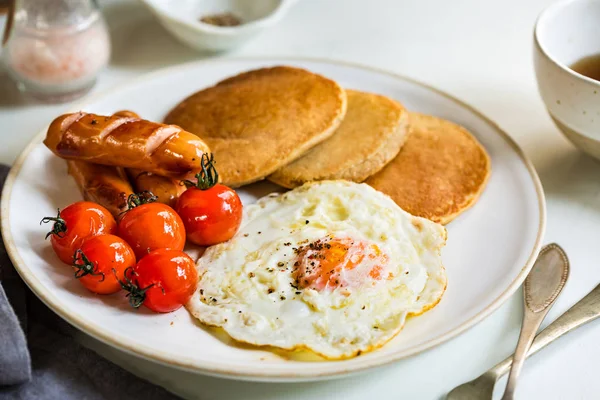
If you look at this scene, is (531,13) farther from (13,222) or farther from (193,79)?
(13,222)

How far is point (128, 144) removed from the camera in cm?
247

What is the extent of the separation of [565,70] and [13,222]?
218 cm

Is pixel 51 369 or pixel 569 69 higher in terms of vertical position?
pixel 569 69

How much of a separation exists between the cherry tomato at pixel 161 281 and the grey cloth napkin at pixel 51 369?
23 cm

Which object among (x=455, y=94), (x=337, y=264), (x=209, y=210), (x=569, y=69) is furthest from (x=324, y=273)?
(x=455, y=94)

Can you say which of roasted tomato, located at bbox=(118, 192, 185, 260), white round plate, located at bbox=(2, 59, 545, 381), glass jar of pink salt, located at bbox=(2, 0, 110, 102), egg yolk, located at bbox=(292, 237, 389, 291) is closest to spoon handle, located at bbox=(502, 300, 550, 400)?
white round plate, located at bbox=(2, 59, 545, 381)

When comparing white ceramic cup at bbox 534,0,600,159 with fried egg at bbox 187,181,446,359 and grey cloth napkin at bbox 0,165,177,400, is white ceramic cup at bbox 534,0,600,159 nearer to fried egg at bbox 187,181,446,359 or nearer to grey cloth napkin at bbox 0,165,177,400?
fried egg at bbox 187,181,446,359

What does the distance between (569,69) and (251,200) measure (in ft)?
4.54

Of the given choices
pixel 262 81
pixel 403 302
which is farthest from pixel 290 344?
pixel 262 81

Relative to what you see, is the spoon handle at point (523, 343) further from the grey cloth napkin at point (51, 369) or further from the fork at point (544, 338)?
the grey cloth napkin at point (51, 369)

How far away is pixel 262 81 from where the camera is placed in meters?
3.18

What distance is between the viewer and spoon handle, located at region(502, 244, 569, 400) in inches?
84.7

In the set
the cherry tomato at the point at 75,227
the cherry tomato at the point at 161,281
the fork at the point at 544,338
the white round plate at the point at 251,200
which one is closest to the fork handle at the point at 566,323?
the fork at the point at 544,338

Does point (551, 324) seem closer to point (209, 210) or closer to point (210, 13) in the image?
point (209, 210)
